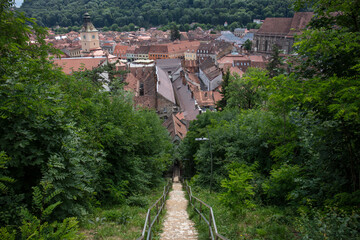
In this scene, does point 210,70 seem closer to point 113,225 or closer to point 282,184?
point 282,184

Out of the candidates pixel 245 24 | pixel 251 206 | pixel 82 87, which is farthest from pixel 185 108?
pixel 245 24

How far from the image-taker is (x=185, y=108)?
5169 cm

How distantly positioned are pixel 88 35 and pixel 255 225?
103099 millimetres

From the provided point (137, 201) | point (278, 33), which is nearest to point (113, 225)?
point (137, 201)

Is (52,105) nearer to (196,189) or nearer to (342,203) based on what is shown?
(342,203)

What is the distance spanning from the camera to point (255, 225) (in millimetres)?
8148

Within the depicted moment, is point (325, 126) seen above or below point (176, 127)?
above

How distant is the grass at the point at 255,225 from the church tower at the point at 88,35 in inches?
3977

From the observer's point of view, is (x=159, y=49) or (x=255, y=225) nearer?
(x=255, y=225)

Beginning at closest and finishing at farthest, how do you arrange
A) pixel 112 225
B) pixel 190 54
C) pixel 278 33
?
pixel 112 225, pixel 278 33, pixel 190 54

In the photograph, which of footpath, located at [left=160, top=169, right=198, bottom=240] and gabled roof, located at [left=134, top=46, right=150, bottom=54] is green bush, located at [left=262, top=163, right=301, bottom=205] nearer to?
footpath, located at [left=160, top=169, right=198, bottom=240]

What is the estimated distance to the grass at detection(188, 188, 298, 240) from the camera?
7.45 metres

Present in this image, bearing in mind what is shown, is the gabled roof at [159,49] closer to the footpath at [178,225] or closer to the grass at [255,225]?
the footpath at [178,225]

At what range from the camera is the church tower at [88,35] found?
99562mm
